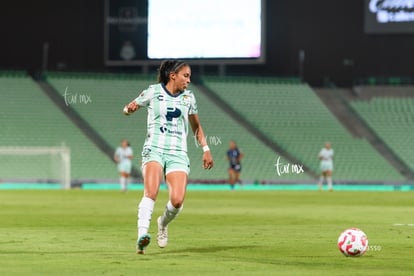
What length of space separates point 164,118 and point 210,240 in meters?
3.17

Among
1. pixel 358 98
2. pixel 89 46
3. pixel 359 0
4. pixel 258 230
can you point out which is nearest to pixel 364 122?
pixel 358 98

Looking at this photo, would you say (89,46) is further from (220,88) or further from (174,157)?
(174,157)

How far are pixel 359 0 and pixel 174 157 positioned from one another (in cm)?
4224

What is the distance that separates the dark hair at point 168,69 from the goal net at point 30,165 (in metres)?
33.9

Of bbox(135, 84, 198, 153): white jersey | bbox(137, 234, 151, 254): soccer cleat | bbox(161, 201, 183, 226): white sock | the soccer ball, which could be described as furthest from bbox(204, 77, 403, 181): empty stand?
bbox(137, 234, 151, 254): soccer cleat

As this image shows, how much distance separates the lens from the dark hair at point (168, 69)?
1299 centimetres

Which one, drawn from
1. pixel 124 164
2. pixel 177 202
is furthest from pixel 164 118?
pixel 124 164

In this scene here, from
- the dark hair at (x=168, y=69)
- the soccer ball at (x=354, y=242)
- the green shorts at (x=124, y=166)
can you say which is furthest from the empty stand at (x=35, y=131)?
the soccer ball at (x=354, y=242)

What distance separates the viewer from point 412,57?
5291cm

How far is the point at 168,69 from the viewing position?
13031 millimetres

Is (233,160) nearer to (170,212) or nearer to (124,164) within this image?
(124,164)

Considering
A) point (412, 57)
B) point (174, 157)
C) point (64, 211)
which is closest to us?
point (174, 157)

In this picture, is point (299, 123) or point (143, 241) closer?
point (143, 241)

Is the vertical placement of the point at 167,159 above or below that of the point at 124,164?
above
